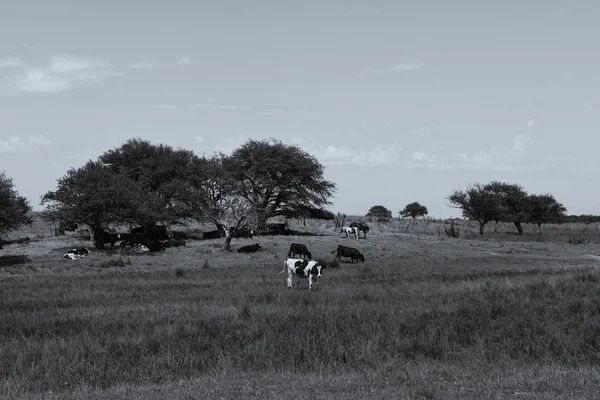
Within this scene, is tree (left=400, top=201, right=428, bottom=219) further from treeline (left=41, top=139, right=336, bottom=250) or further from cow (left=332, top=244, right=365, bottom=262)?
cow (left=332, top=244, right=365, bottom=262)

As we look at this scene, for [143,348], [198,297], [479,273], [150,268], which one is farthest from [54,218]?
[143,348]

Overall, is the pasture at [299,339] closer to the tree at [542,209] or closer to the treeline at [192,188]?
the treeline at [192,188]

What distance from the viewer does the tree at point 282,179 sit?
6788 cm

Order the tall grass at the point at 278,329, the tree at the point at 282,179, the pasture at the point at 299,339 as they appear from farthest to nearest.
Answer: the tree at the point at 282,179 < the tall grass at the point at 278,329 < the pasture at the point at 299,339

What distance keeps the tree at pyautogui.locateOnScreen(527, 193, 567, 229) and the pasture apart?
78.5m

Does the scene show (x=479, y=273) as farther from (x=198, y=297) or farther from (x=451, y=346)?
(x=451, y=346)

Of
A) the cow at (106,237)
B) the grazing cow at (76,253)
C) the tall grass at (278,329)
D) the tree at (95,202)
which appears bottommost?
the tall grass at (278,329)

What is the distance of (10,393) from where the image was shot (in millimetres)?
8836

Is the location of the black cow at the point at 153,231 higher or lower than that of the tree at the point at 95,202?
lower

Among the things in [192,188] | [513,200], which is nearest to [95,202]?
[192,188]

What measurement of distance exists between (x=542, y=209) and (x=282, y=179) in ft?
183

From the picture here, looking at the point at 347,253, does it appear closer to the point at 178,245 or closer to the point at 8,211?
the point at 178,245

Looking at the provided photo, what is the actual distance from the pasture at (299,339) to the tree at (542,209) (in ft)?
258

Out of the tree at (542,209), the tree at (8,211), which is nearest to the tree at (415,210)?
the tree at (542,209)
